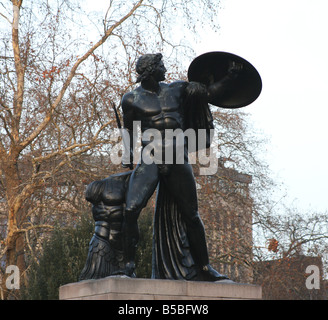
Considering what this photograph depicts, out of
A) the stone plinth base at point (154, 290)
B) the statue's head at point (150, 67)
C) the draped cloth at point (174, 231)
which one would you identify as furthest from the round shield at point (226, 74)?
the stone plinth base at point (154, 290)

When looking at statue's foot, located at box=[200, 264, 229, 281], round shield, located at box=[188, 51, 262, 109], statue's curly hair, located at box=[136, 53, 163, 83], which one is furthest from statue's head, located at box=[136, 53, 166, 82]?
statue's foot, located at box=[200, 264, 229, 281]

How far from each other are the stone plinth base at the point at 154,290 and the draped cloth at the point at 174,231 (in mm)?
497

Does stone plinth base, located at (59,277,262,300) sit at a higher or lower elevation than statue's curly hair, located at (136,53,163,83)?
lower

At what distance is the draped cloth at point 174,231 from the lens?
6551mm

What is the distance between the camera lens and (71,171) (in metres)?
17.7

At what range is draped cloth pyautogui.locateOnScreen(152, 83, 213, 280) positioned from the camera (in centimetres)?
655

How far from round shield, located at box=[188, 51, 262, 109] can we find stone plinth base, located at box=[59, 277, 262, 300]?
1938mm

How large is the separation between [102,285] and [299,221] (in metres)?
20.6

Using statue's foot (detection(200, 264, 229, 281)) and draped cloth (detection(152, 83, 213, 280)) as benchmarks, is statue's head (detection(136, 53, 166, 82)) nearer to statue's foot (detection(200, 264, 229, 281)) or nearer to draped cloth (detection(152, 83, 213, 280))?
draped cloth (detection(152, 83, 213, 280))

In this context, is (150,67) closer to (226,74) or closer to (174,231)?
(226,74)
